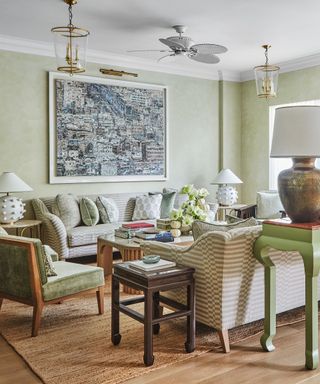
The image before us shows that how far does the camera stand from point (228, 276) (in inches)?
109

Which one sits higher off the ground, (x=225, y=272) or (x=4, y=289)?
(x=225, y=272)

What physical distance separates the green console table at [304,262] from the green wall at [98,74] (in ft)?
12.2

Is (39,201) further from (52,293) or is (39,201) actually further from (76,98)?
(52,293)

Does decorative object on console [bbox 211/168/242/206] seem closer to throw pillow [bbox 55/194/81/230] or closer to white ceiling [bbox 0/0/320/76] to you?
white ceiling [bbox 0/0/320/76]

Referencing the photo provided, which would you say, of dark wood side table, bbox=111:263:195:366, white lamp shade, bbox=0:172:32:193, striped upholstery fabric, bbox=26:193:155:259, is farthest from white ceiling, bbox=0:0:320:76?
dark wood side table, bbox=111:263:195:366

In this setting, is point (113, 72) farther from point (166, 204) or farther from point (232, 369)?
point (232, 369)

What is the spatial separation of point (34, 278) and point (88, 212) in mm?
2479

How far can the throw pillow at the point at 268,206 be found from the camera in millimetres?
6500

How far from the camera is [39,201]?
18.0 feet

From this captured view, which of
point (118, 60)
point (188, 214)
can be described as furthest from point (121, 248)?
point (118, 60)

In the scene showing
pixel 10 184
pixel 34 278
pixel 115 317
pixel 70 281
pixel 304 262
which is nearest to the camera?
pixel 304 262

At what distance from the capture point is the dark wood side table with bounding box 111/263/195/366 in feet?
8.70

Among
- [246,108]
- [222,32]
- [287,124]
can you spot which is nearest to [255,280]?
[287,124]

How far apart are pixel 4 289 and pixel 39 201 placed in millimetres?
2215
